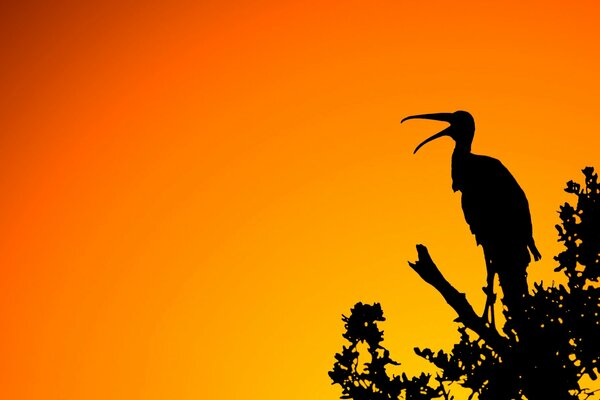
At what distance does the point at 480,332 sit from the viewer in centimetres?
911

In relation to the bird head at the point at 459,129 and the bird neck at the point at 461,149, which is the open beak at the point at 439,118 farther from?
the bird neck at the point at 461,149

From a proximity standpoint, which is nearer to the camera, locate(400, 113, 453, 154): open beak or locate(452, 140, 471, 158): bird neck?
locate(452, 140, 471, 158): bird neck

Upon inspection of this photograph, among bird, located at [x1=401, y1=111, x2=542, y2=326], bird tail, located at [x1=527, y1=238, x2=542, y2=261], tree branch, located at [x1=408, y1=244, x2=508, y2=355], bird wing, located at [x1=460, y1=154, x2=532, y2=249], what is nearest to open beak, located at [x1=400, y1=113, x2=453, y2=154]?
bird, located at [x1=401, y1=111, x2=542, y2=326]

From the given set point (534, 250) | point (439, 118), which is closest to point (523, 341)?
point (534, 250)

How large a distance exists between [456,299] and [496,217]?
13.6ft

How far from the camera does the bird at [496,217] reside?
40.1ft

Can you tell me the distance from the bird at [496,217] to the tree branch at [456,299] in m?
2.18

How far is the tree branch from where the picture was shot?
912 cm

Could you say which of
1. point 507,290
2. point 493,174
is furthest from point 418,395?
point 493,174

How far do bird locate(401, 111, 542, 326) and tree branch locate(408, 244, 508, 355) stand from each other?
218cm

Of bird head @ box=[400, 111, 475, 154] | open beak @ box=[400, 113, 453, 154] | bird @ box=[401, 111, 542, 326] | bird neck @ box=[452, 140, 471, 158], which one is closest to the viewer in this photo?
bird @ box=[401, 111, 542, 326]

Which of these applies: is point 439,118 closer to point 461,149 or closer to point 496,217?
point 461,149

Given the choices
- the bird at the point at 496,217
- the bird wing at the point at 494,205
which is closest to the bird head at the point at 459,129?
the bird at the point at 496,217

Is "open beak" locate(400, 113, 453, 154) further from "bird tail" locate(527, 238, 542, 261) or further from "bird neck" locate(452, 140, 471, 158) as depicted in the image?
"bird tail" locate(527, 238, 542, 261)
